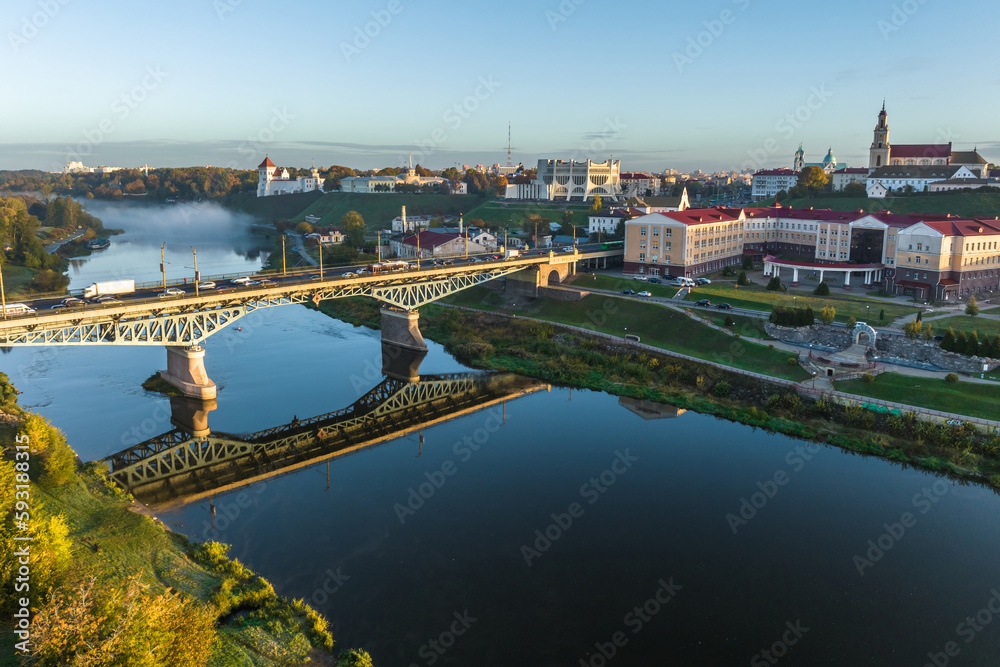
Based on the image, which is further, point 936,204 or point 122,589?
point 936,204

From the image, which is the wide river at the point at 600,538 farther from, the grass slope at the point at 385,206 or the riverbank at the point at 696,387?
the grass slope at the point at 385,206

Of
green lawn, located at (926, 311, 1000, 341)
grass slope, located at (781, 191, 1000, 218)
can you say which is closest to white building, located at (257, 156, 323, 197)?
grass slope, located at (781, 191, 1000, 218)

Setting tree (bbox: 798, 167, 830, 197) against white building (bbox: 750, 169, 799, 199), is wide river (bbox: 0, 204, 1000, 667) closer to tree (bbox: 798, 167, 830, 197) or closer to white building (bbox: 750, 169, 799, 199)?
tree (bbox: 798, 167, 830, 197)

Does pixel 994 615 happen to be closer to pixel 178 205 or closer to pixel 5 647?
pixel 5 647

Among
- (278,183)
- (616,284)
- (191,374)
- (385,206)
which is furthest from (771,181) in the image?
(191,374)

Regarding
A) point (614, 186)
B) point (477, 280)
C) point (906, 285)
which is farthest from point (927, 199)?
point (477, 280)

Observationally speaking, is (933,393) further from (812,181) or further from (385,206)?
(385,206)

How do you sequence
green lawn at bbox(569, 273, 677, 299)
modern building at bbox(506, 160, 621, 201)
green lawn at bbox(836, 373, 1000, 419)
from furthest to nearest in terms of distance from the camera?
modern building at bbox(506, 160, 621, 201), green lawn at bbox(569, 273, 677, 299), green lawn at bbox(836, 373, 1000, 419)
